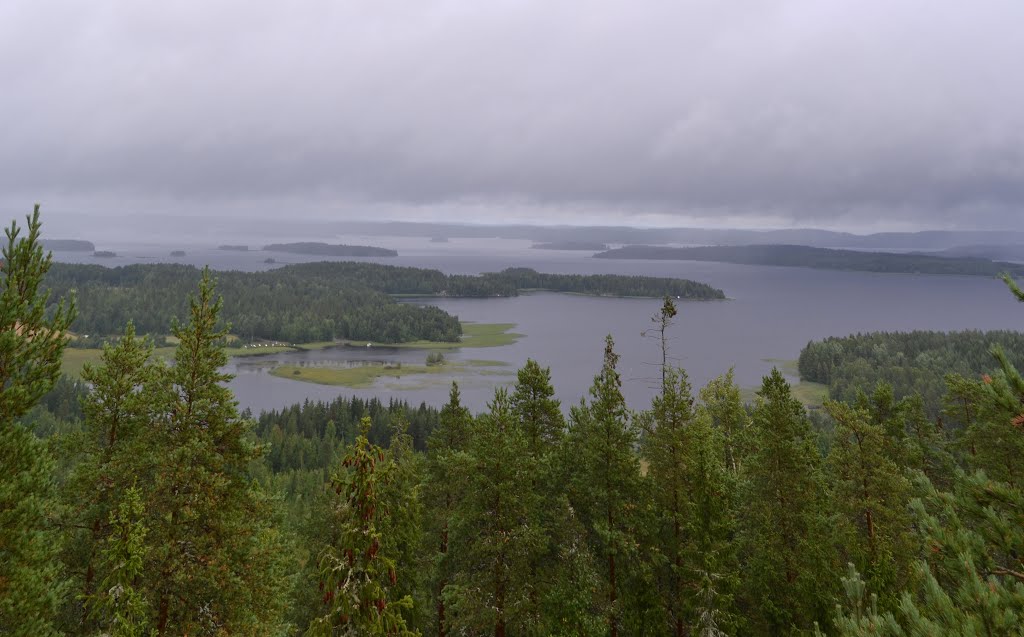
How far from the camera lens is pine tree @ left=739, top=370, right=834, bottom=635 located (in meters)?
16.0

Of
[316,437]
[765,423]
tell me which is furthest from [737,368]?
[765,423]

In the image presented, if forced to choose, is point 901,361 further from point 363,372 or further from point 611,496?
point 611,496

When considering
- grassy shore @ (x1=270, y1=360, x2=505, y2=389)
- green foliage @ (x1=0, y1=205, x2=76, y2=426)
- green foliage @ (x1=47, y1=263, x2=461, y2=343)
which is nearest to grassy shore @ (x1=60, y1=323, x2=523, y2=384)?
green foliage @ (x1=47, y1=263, x2=461, y2=343)

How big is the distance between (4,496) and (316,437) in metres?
66.2

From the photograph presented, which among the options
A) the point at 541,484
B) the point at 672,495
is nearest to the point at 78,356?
the point at 541,484

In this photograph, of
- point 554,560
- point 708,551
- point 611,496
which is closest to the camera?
point 554,560

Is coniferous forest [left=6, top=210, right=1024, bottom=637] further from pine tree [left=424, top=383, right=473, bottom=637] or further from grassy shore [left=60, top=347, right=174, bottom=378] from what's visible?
A: grassy shore [left=60, top=347, right=174, bottom=378]

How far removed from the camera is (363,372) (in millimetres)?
113062

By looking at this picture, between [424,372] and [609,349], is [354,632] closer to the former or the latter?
[609,349]

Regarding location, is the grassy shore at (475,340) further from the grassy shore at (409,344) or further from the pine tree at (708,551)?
the pine tree at (708,551)

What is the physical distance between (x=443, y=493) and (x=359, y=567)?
1430 centimetres

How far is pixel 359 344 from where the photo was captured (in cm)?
15225

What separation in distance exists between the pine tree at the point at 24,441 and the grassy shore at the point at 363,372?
9538cm

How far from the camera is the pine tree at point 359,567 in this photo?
6.30m
